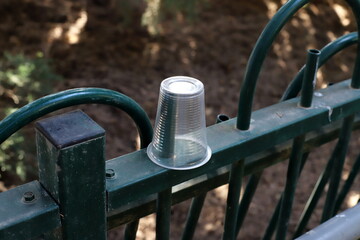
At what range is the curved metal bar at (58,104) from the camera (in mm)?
999

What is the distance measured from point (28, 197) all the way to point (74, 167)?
0.37 ft

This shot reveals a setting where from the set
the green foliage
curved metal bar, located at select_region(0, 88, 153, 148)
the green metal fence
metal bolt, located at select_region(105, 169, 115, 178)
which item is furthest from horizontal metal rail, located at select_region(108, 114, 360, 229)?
the green foliage

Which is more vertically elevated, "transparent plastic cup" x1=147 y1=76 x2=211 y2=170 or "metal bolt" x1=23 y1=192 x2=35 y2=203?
"transparent plastic cup" x1=147 y1=76 x2=211 y2=170

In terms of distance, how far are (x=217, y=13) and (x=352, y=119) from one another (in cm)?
397

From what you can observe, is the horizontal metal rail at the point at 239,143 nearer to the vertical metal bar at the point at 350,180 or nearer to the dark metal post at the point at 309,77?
the dark metal post at the point at 309,77

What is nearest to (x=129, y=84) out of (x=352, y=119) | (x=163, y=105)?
(x=352, y=119)

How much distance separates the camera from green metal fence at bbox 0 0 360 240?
1.00 m

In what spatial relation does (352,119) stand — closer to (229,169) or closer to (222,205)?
(229,169)

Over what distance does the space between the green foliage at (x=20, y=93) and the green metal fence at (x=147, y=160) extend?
1.88 metres

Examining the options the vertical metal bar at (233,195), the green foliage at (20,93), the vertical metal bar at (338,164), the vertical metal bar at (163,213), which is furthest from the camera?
the green foliage at (20,93)

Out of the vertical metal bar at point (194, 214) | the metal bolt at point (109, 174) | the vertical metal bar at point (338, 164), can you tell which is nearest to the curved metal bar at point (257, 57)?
the vertical metal bar at point (194, 214)

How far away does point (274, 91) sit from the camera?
177 inches

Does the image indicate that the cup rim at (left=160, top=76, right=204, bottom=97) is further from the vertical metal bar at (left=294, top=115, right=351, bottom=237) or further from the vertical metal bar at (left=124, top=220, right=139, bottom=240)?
the vertical metal bar at (left=294, top=115, right=351, bottom=237)

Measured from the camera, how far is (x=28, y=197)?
40.1 inches
